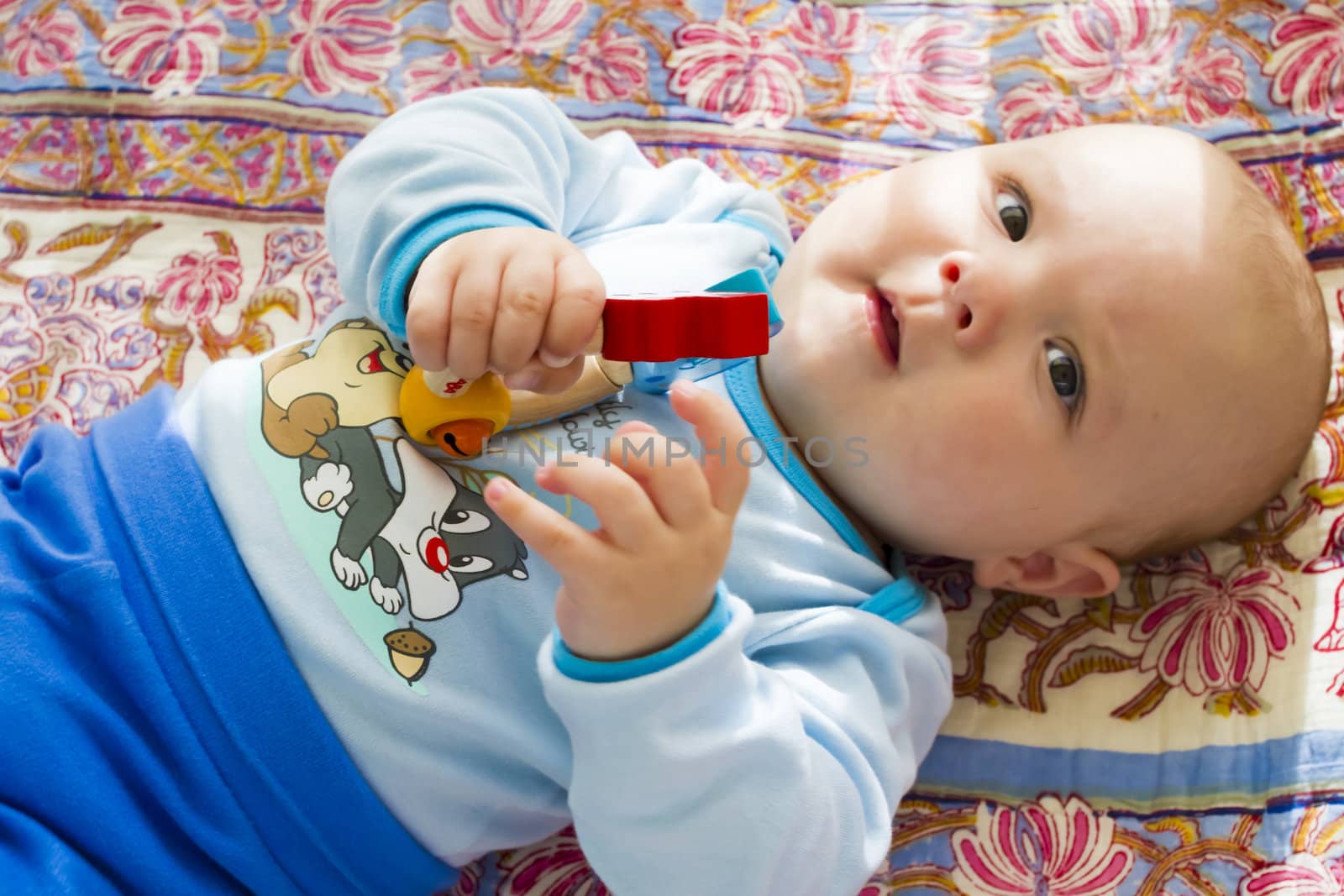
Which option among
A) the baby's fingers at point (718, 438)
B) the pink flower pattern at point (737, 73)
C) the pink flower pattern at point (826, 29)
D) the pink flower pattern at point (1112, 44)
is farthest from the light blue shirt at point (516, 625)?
the pink flower pattern at point (1112, 44)

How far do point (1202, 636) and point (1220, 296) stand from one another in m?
0.37

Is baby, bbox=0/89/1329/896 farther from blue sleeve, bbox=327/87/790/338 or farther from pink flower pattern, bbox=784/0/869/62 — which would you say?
pink flower pattern, bbox=784/0/869/62

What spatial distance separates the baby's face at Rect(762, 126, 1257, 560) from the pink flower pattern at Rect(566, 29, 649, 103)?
42cm

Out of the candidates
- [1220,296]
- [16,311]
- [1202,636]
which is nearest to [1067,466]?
[1220,296]

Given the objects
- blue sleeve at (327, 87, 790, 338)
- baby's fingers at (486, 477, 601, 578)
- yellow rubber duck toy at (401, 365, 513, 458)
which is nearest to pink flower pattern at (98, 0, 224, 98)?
blue sleeve at (327, 87, 790, 338)

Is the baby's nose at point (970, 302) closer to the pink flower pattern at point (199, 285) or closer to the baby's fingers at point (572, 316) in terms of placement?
the baby's fingers at point (572, 316)

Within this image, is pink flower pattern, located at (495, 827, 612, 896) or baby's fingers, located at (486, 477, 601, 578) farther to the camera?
pink flower pattern, located at (495, 827, 612, 896)

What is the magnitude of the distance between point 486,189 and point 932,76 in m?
0.65

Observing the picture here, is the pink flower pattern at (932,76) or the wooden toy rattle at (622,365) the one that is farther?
the pink flower pattern at (932,76)

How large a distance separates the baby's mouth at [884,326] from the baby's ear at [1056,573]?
0.77 ft

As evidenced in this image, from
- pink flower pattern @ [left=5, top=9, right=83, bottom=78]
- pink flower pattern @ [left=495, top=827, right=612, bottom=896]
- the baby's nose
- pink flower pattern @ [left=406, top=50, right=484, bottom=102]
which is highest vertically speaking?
pink flower pattern @ [left=5, top=9, right=83, bottom=78]

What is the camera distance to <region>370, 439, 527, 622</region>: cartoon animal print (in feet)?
2.86

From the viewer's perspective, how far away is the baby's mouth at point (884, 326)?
932 mm

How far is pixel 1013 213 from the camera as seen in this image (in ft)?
3.10
